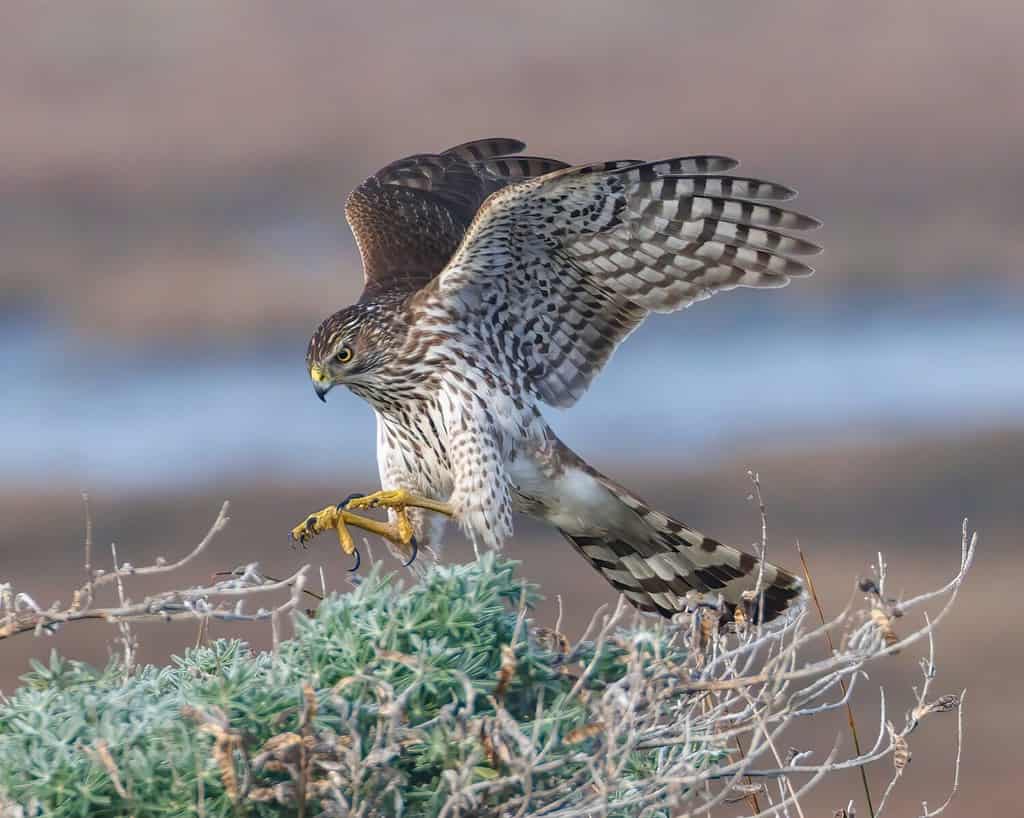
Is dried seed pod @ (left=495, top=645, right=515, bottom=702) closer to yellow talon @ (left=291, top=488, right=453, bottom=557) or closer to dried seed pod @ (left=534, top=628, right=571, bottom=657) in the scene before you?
dried seed pod @ (left=534, top=628, right=571, bottom=657)

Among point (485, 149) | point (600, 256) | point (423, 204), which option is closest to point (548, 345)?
point (600, 256)

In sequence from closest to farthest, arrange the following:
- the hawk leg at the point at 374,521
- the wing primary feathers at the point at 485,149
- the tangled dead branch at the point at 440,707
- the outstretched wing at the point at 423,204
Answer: the tangled dead branch at the point at 440,707 → the hawk leg at the point at 374,521 → the outstretched wing at the point at 423,204 → the wing primary feathers at the point at 485,149

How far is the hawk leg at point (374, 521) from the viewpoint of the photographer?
4609mm

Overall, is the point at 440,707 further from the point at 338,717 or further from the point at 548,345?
the point at 548,345

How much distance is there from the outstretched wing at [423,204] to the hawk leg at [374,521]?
119 centimetres

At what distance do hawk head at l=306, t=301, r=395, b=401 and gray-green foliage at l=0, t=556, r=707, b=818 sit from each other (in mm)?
2345

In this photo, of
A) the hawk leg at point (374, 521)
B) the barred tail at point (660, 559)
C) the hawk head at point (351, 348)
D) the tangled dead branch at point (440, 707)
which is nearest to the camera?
the tangled dead branch at point (440, 707)

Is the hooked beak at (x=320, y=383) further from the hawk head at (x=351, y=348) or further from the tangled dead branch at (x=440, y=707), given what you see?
the tangled dead branch at (x=440, y=707)

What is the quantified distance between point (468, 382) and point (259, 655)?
2.02 meters

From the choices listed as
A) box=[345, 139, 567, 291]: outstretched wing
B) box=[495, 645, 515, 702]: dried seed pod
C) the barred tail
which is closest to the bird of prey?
the barred tail

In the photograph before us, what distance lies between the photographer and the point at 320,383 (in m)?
5.34

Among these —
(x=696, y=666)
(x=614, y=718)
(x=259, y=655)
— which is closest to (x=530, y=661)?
(x=614, y=718)

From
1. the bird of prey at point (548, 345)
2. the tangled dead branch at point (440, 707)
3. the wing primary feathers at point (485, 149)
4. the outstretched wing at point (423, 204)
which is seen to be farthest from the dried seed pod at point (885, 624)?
the wing primary feathers at point (485, 149)

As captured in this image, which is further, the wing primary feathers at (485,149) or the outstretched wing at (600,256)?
the wing primary feathers at (485,149)
